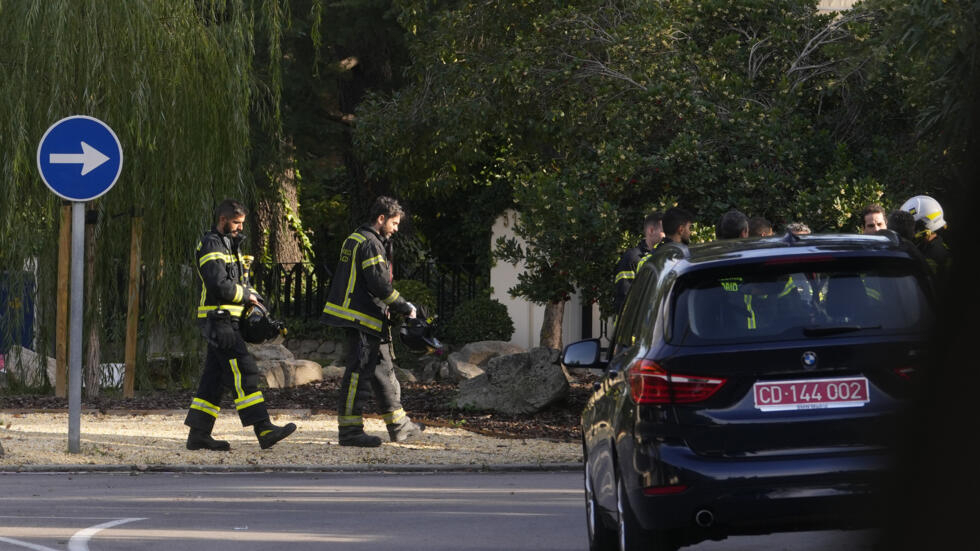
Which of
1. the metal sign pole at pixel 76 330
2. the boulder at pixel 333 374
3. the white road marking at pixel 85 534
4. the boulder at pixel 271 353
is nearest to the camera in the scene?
the white road marking at pixel 85 534

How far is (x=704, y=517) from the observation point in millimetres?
5094

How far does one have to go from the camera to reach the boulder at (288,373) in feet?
60.8

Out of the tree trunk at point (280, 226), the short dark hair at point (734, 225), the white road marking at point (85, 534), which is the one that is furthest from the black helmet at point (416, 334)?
the tree trunk at point (280, 226)

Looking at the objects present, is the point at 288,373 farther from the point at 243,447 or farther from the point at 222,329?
the point at 222,329

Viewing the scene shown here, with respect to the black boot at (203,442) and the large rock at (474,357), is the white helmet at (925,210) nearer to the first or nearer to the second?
the black boot at (203,442)

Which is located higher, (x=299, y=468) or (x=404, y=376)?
(x=404, y=376)

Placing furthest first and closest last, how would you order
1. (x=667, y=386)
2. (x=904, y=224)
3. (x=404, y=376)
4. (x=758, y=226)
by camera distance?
(x=404, y=376), (x=758, y=226), (x=904, y=224), (x=667, y=386)

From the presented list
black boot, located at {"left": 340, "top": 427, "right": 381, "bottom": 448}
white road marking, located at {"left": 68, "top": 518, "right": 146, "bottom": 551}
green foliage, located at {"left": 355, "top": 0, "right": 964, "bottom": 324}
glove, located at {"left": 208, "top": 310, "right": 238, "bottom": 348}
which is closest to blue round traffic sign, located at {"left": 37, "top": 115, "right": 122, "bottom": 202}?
glove, located at {"left": 208, "top": 310, "right": 238, "bottom": 348}

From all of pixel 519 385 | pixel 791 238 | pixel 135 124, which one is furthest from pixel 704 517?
pixel 135 124

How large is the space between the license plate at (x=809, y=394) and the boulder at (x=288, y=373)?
1380cm

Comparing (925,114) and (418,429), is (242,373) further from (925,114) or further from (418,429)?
(925,114)

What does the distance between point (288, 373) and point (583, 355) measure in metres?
12.2

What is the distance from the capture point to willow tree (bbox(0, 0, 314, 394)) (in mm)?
15562

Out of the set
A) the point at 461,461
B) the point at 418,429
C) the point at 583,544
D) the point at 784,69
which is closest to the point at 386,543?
the point at 583,544
